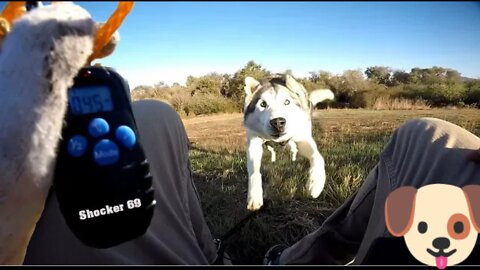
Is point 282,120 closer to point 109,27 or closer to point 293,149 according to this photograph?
point 293,149

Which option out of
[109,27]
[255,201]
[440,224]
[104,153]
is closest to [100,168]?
[104,153]

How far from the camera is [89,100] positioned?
1.12ft

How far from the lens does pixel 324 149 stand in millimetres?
728

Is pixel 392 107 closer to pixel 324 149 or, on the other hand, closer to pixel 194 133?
pixel 324 149

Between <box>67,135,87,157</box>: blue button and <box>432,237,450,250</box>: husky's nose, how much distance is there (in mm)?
305

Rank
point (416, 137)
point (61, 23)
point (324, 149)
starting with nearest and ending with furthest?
point (61, 23)
point (416, 137)
point (324, 149)

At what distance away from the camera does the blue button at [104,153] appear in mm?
324

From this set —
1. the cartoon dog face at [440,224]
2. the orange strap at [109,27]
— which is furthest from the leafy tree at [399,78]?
the orange strap at [109,27]

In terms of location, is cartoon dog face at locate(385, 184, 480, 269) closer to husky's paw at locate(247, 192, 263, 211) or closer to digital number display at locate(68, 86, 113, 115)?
digital number display at locate(68, 86, 113, 115)

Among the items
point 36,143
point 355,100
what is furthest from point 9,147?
point 355,100

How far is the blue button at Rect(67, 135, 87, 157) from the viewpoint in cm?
33

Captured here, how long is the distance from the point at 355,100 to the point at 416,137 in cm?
11

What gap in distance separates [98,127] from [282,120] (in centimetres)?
40

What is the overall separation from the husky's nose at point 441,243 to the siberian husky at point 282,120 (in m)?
0.32
